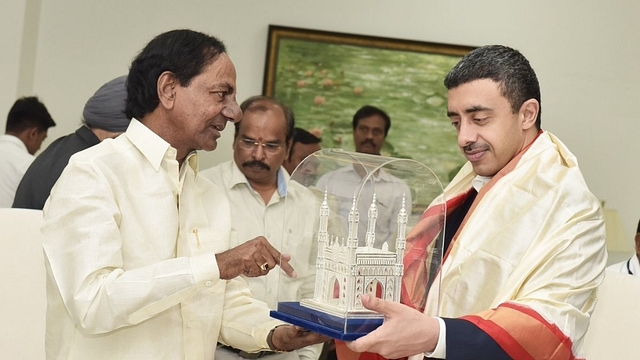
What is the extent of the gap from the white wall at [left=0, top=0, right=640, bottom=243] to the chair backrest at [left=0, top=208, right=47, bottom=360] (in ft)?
12.1

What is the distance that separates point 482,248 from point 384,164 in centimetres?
39

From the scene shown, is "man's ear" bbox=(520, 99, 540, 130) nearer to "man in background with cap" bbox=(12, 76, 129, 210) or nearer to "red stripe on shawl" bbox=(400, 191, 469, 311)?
"red stripe on shawl" bbox=(400, 191, 469, 311)

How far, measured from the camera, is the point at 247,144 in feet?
15.1

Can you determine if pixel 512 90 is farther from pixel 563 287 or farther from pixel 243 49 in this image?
pixel 243 49

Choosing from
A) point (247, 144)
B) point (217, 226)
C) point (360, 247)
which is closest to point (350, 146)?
point (247, 144)

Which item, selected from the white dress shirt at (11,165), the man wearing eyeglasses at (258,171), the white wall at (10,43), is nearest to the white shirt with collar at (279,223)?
the man wearing eyeglasses at (258,171)

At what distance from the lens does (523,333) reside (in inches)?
94.1

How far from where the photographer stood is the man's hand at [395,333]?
A: 228cm

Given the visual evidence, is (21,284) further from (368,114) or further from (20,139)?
(368,114)

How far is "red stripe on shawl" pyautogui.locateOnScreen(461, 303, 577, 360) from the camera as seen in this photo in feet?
7.84

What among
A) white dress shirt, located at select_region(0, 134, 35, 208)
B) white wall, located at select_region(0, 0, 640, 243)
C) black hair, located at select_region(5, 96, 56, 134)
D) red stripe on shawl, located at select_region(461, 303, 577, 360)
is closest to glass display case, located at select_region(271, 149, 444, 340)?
red stripe on shawl, located at select_region(461, 303, 577, 360)

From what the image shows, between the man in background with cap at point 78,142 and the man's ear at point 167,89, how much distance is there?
1.27m

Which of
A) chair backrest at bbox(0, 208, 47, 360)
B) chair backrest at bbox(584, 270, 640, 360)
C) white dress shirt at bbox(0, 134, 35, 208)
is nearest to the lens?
chair backrest at bbox(584, 270, 640, 360)

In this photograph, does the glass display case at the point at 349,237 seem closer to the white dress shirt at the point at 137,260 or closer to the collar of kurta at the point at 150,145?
the white dress shirt at the point at 137,260
